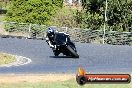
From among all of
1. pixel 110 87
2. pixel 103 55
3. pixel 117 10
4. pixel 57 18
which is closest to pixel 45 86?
pixel 110 87

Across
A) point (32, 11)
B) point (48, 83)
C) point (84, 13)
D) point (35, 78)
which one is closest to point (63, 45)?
point (35, 78)

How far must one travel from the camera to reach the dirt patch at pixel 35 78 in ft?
54.4

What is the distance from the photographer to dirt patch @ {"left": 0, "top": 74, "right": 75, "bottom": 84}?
16.6 m

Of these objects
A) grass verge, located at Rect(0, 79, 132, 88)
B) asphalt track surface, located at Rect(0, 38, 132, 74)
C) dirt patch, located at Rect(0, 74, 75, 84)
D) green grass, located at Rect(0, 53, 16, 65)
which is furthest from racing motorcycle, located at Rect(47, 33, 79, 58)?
grass verge, located at Rect(0, 79, 132, 88)

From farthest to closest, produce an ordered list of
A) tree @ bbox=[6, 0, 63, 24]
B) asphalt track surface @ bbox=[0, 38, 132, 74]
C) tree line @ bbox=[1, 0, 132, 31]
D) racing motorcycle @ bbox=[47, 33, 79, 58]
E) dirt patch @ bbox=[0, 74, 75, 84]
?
tree @ bbox=[6, 0, 63, 24] < tree line @ bbox=[1, 0, 132, 31] < racing motorcycle @ bbox=[47, 33, 79, 58] < asphalt track surface @ bbox=[0, 38, 132, 74] < dirt patch @ bbox=[0, 74, 75, 84]

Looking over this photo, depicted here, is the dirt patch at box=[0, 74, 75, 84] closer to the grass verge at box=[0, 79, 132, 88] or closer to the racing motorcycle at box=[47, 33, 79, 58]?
the grass verge at box=[0, 79, 132, 88]

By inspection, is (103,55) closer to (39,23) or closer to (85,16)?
(85,16)

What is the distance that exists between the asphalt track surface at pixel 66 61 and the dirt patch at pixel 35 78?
1.32 m

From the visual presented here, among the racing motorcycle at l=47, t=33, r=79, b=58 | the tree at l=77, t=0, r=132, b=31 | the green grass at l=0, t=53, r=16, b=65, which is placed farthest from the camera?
the tree at l=77, t=0, r=132, b=31

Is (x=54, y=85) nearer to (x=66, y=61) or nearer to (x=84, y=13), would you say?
(x=66, y=61)

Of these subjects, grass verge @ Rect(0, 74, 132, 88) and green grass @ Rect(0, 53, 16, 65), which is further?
green grass @ Rect(0, 53, 16, 65)

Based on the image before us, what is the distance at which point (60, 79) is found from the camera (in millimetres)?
17266

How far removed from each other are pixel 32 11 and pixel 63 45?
20.8 meters

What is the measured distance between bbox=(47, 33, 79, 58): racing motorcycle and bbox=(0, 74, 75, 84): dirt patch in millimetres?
6852
